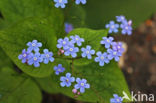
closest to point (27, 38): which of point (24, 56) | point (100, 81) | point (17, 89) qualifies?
point (24, 56)

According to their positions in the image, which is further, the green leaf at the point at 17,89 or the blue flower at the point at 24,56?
the green leaf at the point at 17,89

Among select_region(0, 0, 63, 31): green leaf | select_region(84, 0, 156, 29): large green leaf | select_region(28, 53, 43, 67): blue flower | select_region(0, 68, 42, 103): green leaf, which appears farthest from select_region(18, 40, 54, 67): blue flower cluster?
select_region(84, 0, 156, 29): large green leaf

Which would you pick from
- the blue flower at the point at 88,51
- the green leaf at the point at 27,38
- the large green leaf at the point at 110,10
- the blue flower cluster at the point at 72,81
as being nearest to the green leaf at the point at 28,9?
the green leaf at the point at 27,38

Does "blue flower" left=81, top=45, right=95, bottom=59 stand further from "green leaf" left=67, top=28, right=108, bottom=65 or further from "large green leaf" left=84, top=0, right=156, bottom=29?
"large green leaf" left=84, top=0, right=156, bottom=29

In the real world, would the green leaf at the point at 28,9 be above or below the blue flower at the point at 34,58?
above

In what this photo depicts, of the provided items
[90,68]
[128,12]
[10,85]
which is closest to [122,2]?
[128,12]

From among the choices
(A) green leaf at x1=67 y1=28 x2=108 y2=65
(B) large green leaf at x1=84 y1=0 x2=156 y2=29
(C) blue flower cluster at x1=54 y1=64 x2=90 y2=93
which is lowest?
(C) blue flower cluster at x1=54 y1=64 x2=90 y2=93

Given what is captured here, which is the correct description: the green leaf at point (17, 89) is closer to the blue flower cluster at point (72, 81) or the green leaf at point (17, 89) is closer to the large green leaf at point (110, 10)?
the blue flower cluster at point (72, 81)
